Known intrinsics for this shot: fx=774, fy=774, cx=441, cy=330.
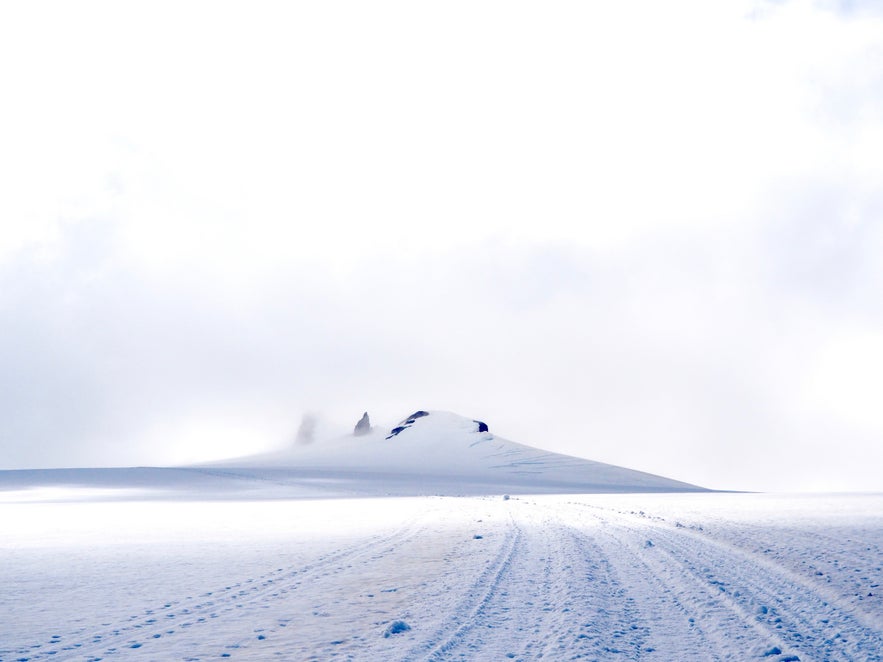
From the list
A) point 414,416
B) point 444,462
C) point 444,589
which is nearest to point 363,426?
point 414,416

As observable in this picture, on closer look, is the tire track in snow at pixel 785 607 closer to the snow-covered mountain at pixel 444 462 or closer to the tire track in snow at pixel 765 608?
the tire track in snow at pixel 765 608

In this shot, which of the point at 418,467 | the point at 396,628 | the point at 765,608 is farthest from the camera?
the point at 418,467

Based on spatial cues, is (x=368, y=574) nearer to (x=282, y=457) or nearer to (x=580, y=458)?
(x=580, y=458)

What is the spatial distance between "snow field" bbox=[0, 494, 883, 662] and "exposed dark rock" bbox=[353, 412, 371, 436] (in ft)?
324

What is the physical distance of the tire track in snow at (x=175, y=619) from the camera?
7.48m

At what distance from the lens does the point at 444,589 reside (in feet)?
34.7

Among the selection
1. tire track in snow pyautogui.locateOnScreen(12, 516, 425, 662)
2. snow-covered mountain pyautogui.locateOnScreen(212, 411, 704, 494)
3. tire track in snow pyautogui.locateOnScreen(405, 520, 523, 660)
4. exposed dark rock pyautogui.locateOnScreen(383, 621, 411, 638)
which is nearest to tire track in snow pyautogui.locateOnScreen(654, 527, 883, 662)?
tire track in snow pyautogui.locateOnScreen(405, 520, 523, 660)

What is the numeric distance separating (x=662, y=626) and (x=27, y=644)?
6.62 metres

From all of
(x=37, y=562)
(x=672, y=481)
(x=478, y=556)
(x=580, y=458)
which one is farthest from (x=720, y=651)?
(x=580, y=458)

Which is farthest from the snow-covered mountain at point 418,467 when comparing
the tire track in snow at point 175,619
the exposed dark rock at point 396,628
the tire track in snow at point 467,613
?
the exposed dark rock at point 396,628

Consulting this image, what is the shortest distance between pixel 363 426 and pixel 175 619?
112m

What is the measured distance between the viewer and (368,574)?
12.0m

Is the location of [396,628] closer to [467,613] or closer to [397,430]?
[467,613]

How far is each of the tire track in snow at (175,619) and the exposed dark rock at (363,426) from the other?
10558 cm
